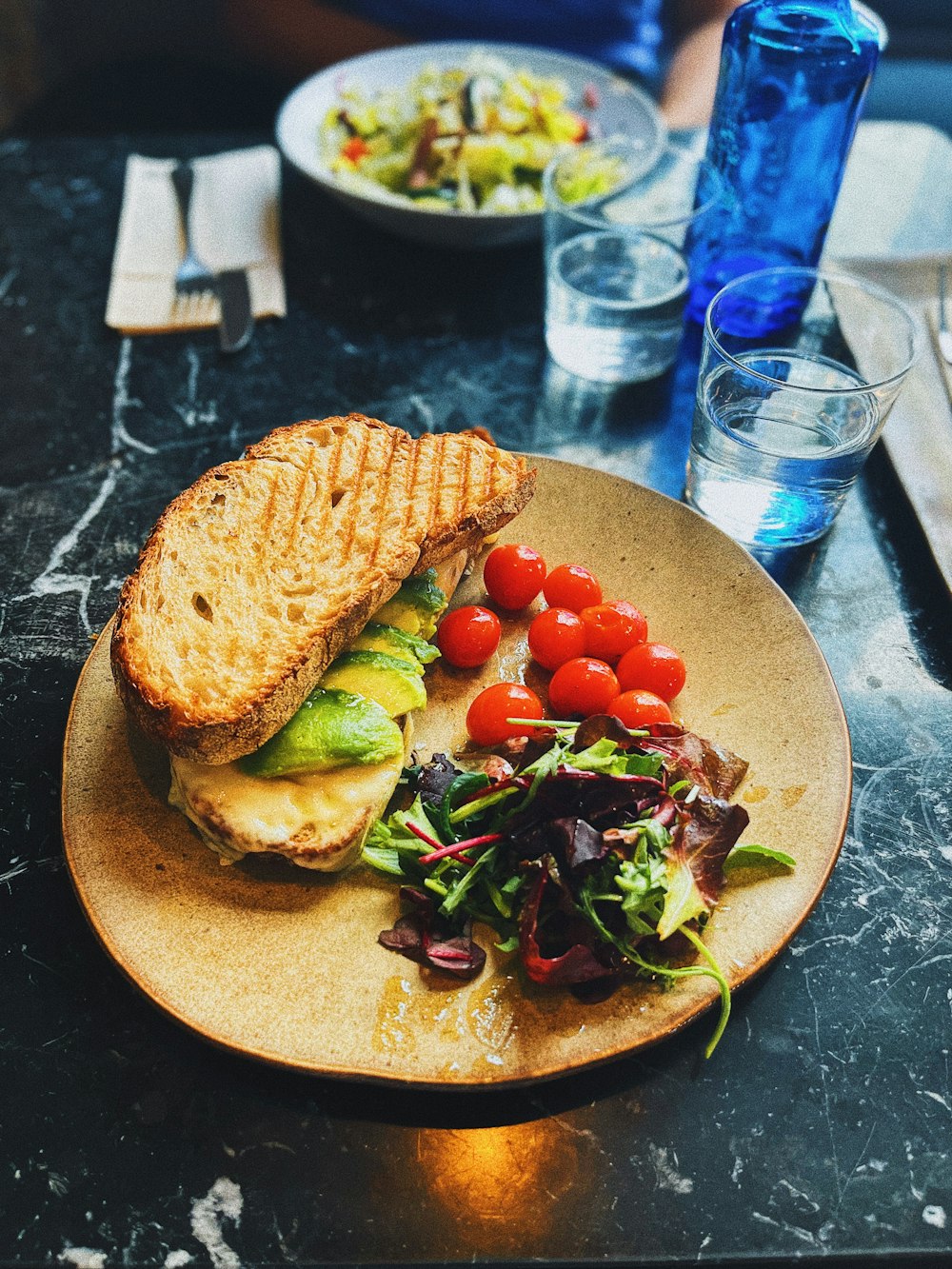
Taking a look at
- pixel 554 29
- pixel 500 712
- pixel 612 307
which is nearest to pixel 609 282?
pixel 612 307

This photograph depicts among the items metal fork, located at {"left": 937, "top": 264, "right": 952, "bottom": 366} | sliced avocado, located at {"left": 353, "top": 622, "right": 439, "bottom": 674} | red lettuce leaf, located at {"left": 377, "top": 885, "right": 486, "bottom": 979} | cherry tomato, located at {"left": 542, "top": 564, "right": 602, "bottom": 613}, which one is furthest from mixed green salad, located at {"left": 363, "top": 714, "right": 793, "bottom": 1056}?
metal fork, located at {"left": 937, "top": 264, "right": 952, "bottom": 366}

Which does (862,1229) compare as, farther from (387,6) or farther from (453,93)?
(387,6)

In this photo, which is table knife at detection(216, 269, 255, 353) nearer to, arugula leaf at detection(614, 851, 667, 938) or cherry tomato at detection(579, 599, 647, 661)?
cherry tomato at detection(579, 599, 647, 661)

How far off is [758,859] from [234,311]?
1.88 meters

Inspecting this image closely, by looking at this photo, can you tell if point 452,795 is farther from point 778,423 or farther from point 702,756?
point 778,423

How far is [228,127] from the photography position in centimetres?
394

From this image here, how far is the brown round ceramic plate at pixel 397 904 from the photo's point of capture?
127cm

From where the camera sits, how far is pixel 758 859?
1.43 metres

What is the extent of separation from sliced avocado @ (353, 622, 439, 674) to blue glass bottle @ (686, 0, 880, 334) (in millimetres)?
1240

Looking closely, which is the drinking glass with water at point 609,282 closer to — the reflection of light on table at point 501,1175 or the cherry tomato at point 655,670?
the cherry tomato at point 655,670

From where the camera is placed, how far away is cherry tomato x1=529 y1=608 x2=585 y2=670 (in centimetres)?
174

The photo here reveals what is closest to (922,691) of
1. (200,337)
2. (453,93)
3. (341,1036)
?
(341,1036)

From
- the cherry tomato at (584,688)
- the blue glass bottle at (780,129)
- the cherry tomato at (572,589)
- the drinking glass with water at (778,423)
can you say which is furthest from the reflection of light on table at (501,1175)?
the blue glass bottle at (780,129)

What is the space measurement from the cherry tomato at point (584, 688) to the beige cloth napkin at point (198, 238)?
4.72 feet
